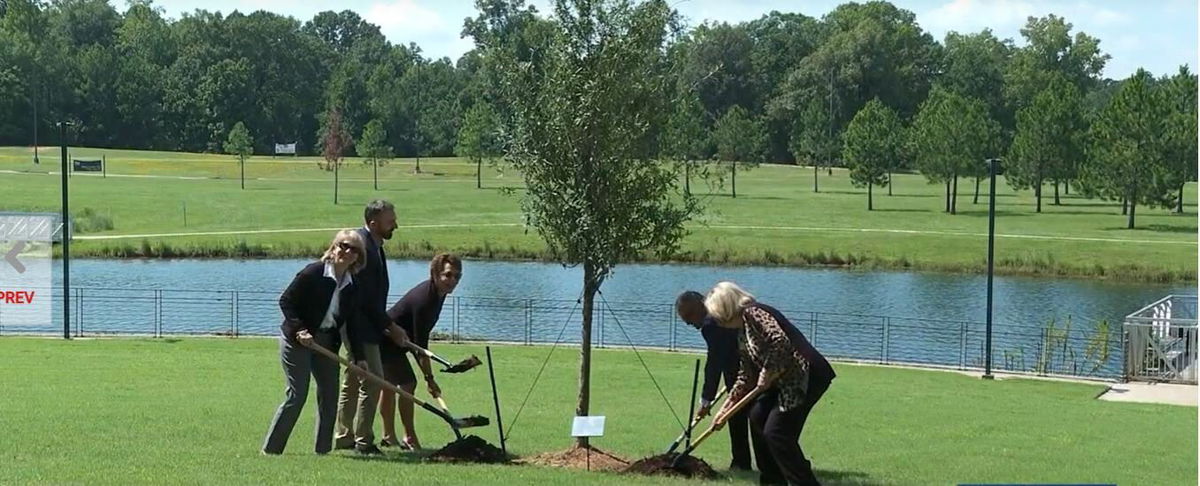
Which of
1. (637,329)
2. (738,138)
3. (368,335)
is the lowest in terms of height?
(637,329)

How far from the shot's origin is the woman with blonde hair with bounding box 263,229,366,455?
988 centimetres

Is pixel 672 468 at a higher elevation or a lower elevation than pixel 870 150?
lower

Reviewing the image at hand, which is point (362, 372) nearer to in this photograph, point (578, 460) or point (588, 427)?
point (588, 427)

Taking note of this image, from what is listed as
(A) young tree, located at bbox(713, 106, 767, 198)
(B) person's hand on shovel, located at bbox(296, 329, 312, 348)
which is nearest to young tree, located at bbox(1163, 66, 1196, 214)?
(A) young tree, located at bbox(713, 106, 767, 198)

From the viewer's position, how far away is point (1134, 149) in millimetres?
64875

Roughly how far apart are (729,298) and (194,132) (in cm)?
A: 11134

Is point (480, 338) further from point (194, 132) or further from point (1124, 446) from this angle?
point (194, 132)

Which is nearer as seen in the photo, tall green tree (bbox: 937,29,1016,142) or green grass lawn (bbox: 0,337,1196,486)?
green grass lawn (bbox: 0,337,1196,486)

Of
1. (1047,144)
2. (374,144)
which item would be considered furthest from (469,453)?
(374,144)

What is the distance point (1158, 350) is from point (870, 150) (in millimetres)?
55274

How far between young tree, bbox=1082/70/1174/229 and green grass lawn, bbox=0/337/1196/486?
46.2 meters

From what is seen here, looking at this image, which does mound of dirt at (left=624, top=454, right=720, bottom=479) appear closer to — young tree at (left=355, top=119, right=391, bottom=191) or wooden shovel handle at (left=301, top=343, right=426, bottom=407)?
wooden shovel handle at (left=301, top=343, right=426, bottom=407)

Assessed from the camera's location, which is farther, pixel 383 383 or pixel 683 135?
pixel 683 135

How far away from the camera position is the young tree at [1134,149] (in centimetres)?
6456
